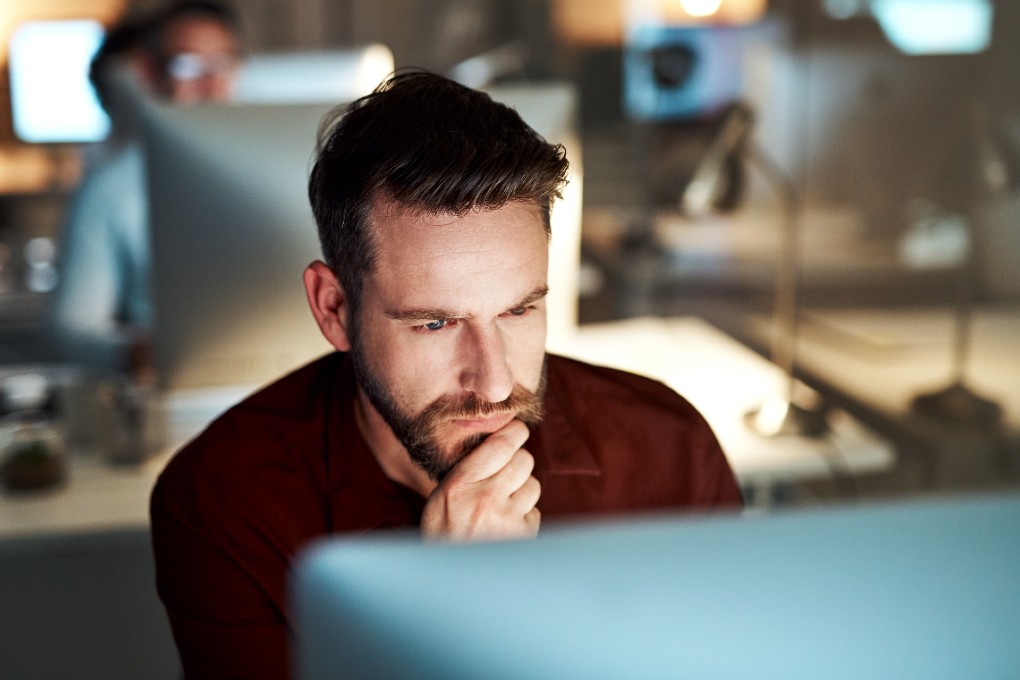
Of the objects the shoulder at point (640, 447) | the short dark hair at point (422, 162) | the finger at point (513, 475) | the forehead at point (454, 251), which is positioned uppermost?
the short dark hair at point (422, 162)

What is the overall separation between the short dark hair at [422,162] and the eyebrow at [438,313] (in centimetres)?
6

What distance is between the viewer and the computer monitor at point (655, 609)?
32 cm

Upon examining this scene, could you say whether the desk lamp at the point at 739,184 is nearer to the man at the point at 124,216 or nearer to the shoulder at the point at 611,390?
the shoulder at the point at 611,390

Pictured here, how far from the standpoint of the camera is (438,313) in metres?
0.94

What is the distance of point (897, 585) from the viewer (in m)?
0.33

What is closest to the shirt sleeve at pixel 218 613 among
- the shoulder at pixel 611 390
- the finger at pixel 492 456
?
the finger at pixel 492 456

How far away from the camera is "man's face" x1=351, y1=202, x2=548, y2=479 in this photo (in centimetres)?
94

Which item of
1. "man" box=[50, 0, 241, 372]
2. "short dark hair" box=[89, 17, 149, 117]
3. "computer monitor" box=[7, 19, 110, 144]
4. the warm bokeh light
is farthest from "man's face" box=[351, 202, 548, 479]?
the warm bokeh light

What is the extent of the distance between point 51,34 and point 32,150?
1.57 feet

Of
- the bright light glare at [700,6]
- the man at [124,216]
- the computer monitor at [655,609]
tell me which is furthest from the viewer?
the bright light glare at [700,6]

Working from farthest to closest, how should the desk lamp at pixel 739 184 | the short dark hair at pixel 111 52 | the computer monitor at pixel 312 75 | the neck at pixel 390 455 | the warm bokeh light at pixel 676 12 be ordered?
the warm bokeh light at pixel 676 12 < the short dark hair at pixel 111 52 < the computer monitor at pixel 312 75 < the desk lamp at pixel 739 184 < the neck at pixel 390 455

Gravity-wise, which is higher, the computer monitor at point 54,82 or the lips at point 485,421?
the computer monitor at point 54,82

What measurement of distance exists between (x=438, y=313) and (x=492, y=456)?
0.55 feet

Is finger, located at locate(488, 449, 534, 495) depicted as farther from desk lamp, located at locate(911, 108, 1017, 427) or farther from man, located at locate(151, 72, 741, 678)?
desk lamp, located at locate(911, 108, 1017, 427)
